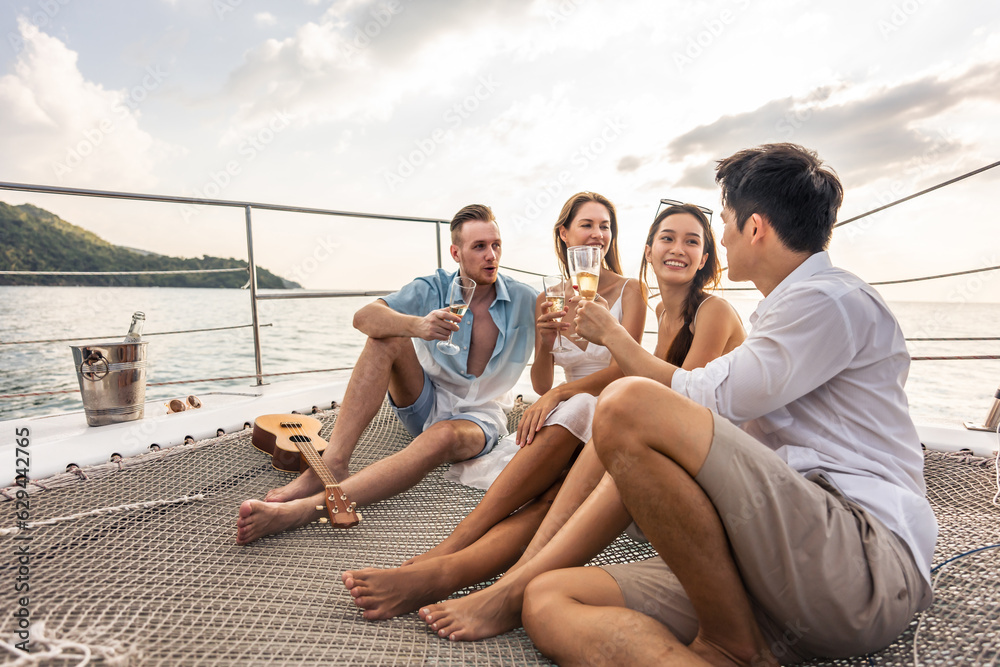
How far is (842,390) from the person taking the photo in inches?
40.6

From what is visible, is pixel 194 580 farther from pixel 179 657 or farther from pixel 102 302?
pixel 102 302

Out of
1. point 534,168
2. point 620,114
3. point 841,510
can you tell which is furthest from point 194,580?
point 534,168

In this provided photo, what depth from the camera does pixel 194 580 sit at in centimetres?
130

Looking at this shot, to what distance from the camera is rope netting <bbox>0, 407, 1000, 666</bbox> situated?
40.4 inches

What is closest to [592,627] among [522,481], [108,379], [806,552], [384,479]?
[806,552]

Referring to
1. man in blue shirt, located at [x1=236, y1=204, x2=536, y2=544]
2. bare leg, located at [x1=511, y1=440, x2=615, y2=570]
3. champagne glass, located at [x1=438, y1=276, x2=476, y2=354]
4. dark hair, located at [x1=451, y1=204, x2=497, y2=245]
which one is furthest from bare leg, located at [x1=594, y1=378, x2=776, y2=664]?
dark hair, located at [x1=451, y1=204, x2=497, y2=245]

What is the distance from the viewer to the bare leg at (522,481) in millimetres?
1489

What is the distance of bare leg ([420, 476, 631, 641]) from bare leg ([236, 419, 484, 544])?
0.62 meters

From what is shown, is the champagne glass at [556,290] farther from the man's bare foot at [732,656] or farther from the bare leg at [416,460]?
the man's bare foot at [732,656]

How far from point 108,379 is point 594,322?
2.01 m

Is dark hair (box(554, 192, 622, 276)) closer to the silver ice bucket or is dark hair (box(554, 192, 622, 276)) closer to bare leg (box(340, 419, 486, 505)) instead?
bare leg (box(340, 419, 486, 505))

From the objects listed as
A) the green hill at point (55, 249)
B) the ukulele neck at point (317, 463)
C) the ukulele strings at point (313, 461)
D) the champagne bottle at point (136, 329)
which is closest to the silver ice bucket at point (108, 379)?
the champagne bottle at point (136, 329)

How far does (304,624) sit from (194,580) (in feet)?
1.15

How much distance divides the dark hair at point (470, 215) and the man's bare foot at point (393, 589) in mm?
1312
